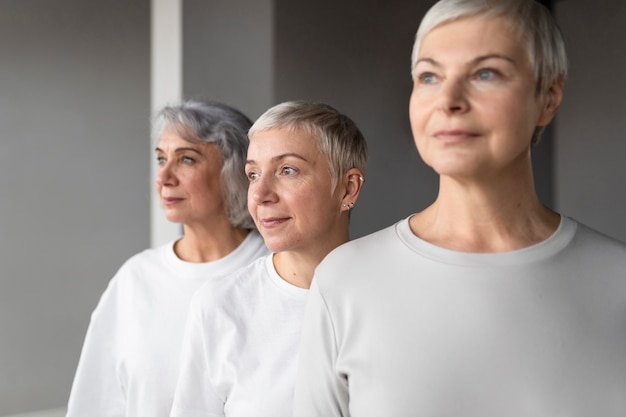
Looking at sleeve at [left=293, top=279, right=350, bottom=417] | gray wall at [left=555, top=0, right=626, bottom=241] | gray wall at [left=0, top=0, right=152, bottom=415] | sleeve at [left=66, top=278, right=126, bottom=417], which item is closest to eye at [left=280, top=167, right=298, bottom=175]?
sleeve at [left=293, top=279, right=350, bottom=417]

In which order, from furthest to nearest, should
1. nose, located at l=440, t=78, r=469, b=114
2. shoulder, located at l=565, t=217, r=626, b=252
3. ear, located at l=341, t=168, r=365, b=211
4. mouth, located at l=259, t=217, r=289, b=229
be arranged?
1. ear, located at l=341, t=168, r=365, b=211
2. mouth, located at l=259, t=217, r=289, b=229
3. shoulder, located at l=565, t=217, r=626, b=252
4. nose, located at l=440, t=78, r=469, b=114

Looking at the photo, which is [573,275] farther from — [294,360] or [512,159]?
[294,360]

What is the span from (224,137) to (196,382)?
0.81 m

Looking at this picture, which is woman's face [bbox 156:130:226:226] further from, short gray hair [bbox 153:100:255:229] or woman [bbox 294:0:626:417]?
woman [bbox 294:0:626:417]

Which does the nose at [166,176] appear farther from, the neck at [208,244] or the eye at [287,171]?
the eye at [287,171]

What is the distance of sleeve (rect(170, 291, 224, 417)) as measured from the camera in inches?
70.0

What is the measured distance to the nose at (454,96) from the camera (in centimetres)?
115

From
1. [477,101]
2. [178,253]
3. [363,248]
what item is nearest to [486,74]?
[477,101]

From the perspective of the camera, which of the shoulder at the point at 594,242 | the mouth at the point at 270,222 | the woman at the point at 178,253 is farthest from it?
the woman at the point at 178,253

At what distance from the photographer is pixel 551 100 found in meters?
1.24

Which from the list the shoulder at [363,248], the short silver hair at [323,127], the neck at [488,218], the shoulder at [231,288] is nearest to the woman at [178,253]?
the shoulder at [231,288]

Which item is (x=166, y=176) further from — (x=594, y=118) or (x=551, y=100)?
(x=594, y=118)

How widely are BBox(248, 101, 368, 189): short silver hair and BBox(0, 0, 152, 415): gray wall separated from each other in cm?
306

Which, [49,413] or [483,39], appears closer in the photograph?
[483,39]
